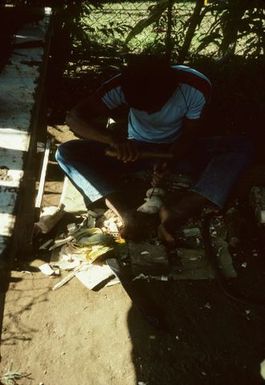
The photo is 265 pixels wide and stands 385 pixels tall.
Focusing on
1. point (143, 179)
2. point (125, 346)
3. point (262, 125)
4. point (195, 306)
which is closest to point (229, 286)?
point (195, 306)

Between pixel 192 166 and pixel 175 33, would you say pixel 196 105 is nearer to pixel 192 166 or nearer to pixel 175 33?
pixel 192 166

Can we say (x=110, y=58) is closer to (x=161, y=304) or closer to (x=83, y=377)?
(x=161, y=304)

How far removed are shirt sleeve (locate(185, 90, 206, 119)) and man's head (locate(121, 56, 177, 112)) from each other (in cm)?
36

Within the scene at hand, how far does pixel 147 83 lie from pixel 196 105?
25.5 inches

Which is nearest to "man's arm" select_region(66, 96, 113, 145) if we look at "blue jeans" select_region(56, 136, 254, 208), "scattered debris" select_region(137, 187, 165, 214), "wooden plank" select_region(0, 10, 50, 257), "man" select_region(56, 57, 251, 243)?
"man" select_region(56, 57, 251, 243)

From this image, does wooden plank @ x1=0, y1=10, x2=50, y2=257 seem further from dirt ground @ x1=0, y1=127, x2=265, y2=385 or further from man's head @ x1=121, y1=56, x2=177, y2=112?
man's head @ x1=121, y1=56, x2=177, y2=112

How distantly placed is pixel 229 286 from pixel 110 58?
382 centimetres

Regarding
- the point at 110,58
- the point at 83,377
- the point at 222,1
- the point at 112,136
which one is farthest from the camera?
the point at 110,58

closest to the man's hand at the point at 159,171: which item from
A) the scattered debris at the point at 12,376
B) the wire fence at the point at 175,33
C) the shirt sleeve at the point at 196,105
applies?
the shirt sleeve at the point at 196,105

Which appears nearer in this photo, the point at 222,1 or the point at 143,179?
the point at 143,179

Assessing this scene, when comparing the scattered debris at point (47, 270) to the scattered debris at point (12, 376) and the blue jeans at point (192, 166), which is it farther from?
the scattered debris at point (12, 376)

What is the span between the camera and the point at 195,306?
3008 millimetres

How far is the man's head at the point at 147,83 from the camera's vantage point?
292 centimetres

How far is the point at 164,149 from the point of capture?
11.9 feet
